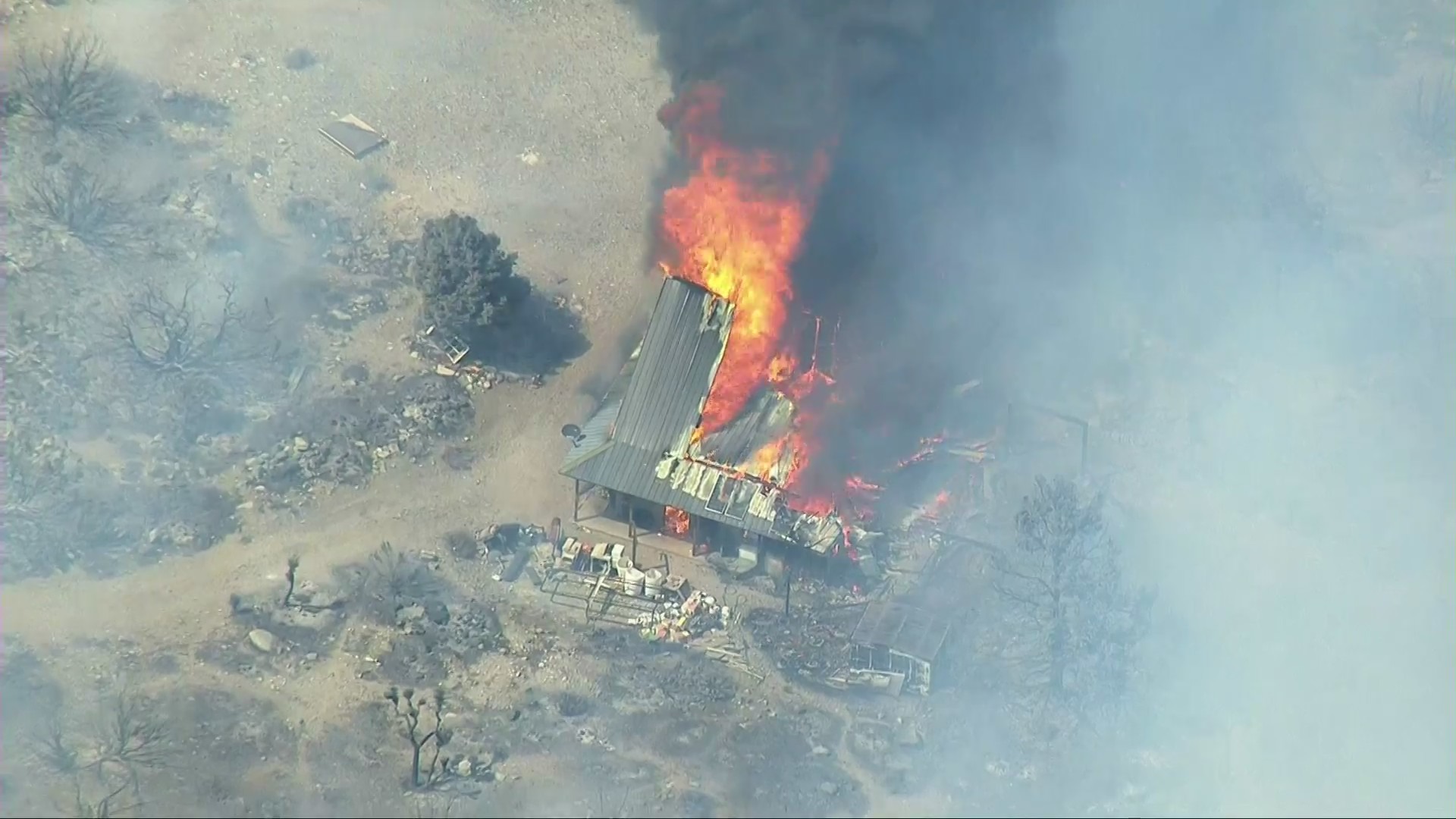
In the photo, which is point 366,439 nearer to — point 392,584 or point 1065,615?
point 392,584

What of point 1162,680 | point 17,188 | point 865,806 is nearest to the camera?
point 865,806

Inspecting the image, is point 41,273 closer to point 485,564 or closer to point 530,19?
point 485,564

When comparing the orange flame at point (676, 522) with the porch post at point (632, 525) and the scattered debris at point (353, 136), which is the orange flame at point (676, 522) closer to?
the porch post at point (632, 525)

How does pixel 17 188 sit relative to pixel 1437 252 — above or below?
below

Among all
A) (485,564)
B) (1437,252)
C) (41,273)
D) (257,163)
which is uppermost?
(1437,252)

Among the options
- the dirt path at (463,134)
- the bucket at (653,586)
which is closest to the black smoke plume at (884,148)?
the dirt path at (463,134)

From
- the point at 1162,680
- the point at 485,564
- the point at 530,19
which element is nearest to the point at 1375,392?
the point at 1162,680

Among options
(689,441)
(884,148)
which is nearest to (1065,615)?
(689,441)
